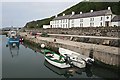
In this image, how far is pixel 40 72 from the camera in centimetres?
1554

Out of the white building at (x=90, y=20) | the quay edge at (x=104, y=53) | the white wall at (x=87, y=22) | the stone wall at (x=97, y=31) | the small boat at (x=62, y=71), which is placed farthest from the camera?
the white wall at (x=87, y=22)

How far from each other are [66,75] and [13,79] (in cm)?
420

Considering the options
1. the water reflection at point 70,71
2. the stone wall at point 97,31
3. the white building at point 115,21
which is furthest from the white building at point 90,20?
the water reflection at point 70,71

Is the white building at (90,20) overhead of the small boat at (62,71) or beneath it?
overhead

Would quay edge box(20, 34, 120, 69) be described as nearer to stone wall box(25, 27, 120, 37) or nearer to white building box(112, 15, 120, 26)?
stone wall box(25, 27, 120, 37)

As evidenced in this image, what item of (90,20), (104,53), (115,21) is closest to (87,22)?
(90,20)

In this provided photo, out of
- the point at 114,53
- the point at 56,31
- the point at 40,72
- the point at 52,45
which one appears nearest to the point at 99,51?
the point at 114,53

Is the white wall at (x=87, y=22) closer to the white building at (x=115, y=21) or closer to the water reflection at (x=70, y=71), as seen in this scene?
the white building at (x=115, y=21)

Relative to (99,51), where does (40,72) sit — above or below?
below

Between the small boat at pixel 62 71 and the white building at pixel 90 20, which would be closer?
the small boat at pixel 62 71

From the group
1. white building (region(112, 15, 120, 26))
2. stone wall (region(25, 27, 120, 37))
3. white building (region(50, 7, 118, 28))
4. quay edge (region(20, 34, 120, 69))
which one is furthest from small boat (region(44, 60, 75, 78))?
white building (region(50, 7, 118, 28))

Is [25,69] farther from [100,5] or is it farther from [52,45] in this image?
[100,5]

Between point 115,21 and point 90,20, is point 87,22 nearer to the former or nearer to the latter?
point 90,20

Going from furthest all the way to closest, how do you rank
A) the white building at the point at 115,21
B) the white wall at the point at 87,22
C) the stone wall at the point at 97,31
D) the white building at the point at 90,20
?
the white wall at the point at 87,22 → the white building at the point at 90,20 → the white building at the point at 115,21 → the stone wall at the point at 97,31
